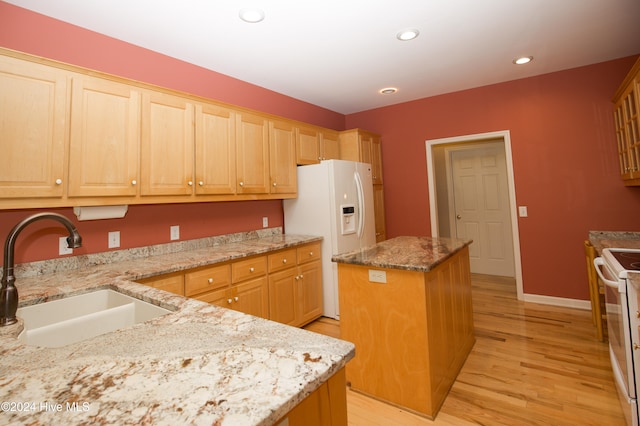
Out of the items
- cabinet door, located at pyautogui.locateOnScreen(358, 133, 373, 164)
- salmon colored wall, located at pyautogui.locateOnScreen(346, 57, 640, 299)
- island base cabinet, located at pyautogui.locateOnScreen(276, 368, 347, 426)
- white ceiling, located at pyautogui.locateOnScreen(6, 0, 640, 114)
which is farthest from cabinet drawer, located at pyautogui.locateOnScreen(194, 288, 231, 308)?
salmon colored wall, located at pyautogui.locateOnScreen(346, 57, 640, 299)

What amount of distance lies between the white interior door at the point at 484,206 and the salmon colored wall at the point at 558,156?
1.22 meters

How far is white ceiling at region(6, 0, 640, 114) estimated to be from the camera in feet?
7.04

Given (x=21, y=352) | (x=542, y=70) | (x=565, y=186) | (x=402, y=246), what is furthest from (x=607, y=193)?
(x=21, y=352)

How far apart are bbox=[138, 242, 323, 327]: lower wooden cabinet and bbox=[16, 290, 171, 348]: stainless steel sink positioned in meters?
0.34

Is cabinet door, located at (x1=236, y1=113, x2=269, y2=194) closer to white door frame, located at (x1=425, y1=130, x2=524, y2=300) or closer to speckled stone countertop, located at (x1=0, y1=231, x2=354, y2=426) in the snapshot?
speckled stone countertop, located at (x1=0, y1=231, x2=354, y2=426)

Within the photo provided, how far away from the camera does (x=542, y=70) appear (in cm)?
339

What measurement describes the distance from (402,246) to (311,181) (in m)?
1.38

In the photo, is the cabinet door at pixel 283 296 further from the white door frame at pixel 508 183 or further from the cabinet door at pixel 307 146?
the white door frame at pixel 508 183

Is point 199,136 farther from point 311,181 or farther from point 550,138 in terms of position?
point 550,138

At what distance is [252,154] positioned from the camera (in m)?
2.98

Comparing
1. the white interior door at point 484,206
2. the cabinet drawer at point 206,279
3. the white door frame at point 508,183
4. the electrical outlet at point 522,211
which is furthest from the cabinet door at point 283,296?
the white interior door at point 484,206

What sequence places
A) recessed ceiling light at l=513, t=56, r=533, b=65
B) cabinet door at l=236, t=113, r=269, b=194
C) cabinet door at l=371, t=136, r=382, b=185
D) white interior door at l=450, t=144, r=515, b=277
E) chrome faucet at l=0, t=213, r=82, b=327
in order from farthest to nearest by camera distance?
white interior door at l=450, t=144, r=515, b=277, cabinet door at l=371, t=136, r=382, b=185, recessed ceiling light at l=513, t=56, r=533, b=65, cabinet door at l=236, t=113, r=269, b=194, chrome faucet at l=0, t=213, r=82, b=327

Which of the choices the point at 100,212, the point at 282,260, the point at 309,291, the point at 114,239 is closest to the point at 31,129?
the point at 100,212

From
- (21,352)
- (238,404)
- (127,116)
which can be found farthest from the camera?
(127,116)
